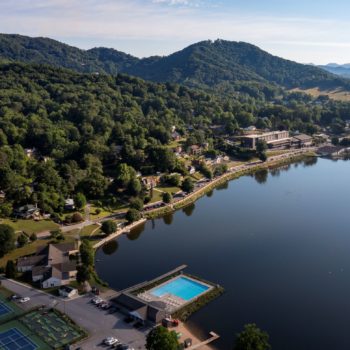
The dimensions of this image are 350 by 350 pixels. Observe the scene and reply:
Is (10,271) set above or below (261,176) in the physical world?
below

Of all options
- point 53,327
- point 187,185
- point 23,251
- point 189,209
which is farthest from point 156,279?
point 187,185

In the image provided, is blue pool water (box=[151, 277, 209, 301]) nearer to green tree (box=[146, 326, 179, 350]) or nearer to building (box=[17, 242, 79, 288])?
building (box=[17, 242, 79, 288])

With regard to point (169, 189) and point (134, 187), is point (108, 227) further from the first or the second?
point (169, 189)

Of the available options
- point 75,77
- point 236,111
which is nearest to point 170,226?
point 236,111

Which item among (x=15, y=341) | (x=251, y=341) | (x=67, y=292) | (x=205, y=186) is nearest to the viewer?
(x=251, y=341)

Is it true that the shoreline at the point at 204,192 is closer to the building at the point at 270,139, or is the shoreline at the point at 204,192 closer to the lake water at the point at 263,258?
the lake water at the point at 263,258

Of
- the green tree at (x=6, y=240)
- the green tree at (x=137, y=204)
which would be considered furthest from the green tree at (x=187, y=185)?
the green tree at (x=6, y=240)

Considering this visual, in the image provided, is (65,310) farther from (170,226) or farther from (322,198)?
(322,198)
